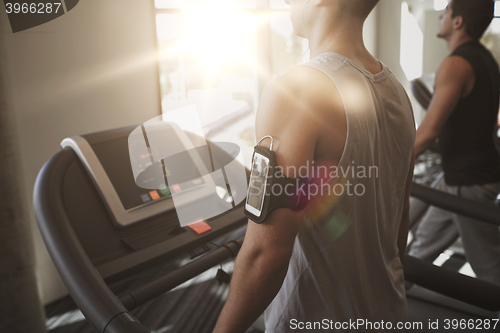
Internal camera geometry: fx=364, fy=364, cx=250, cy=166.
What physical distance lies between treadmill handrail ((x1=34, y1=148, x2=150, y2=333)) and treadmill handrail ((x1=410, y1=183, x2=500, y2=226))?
4.54 feet

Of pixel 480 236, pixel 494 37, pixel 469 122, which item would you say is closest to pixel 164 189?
pixel 469 122

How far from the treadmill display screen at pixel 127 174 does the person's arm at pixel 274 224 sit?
0.77 m

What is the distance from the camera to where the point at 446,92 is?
1.82 m

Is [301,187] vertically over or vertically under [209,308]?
over

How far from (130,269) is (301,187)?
0.74 m

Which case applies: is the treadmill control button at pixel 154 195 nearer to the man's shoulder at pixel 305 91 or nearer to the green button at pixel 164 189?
the green button at pixel 164 189

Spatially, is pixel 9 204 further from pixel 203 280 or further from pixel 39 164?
pixel 203 280

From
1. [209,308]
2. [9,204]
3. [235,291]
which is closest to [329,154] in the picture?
[235,291]

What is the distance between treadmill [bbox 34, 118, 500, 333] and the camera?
1033mm

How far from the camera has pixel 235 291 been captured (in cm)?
77

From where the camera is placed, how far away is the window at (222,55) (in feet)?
7.95

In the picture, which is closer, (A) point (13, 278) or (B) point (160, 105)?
(A) point (13, 278)

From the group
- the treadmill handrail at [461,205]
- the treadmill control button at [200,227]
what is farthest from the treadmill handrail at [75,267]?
the treadmill handrail at [461,205]

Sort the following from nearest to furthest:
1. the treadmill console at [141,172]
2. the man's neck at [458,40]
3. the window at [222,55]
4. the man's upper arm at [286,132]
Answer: the man's upper arm at [286,132] → the treadmill console at [141,172] → the man's neck at [458,40] → the window at [222,55]
